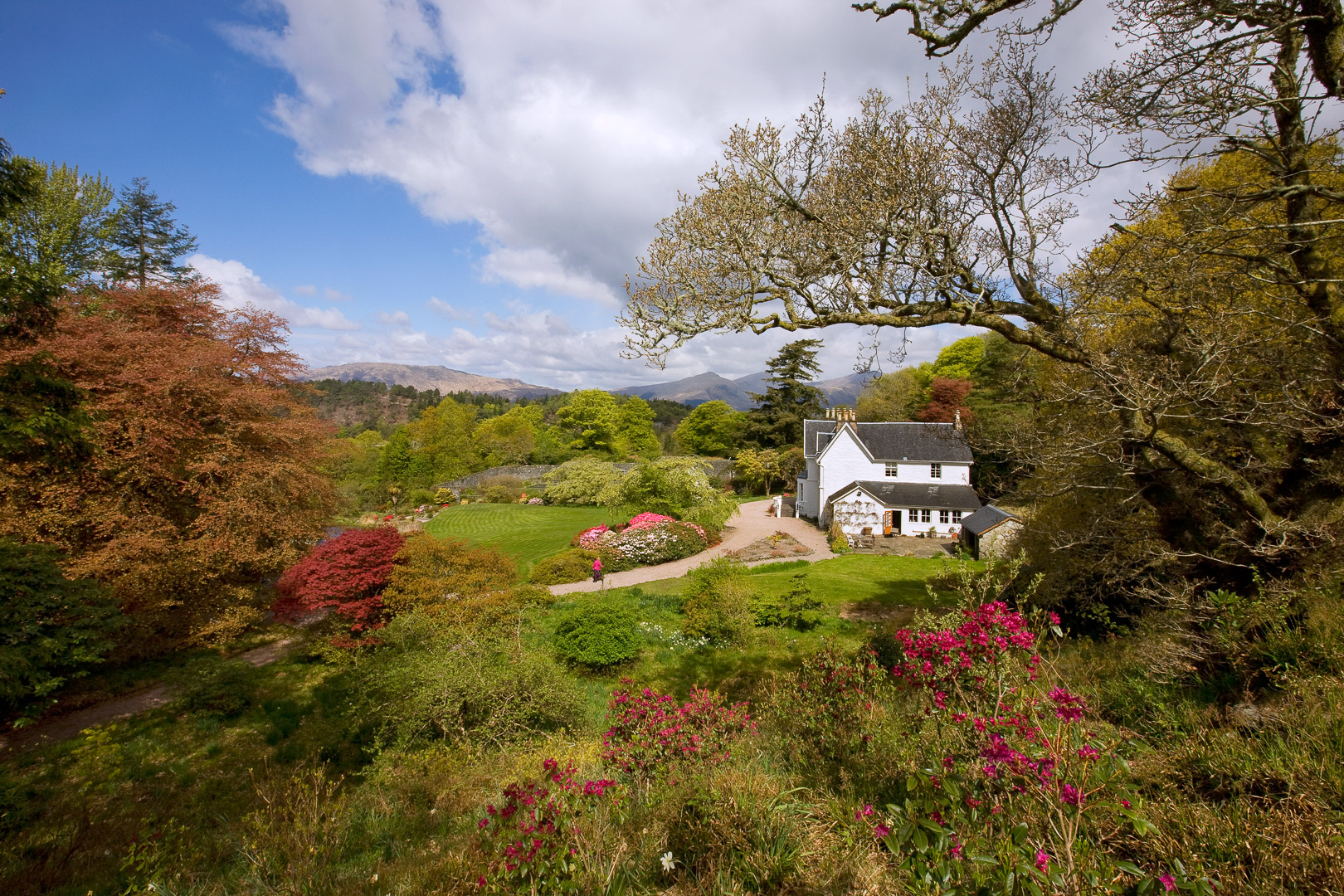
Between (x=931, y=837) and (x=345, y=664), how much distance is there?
12314 mm

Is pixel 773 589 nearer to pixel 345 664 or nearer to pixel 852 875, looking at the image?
pixel 345 664

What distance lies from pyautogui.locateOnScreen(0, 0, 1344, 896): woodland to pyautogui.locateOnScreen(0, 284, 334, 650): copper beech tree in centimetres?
10

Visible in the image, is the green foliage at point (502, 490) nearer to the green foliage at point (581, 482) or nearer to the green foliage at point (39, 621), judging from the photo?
the green foliage at point (581, 482)

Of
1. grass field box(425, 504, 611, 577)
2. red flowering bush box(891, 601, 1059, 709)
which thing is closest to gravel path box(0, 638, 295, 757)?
grass field box(425, 504, 611, 577)

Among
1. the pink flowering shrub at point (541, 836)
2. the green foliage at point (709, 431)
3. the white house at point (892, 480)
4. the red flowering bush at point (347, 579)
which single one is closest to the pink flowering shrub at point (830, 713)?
the pink flowering shrub at point (541, 836)

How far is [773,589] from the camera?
16.4 meters

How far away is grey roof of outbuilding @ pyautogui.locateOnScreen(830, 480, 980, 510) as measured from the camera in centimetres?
2733

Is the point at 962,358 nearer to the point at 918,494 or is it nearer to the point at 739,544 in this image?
the point at 918,494

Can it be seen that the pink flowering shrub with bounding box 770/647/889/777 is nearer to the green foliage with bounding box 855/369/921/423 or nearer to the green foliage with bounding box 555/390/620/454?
the green foliage with bounding box 855/369/921/423

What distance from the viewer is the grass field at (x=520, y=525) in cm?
2553

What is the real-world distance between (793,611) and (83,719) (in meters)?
14.1

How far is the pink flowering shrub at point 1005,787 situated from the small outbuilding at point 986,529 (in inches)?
761

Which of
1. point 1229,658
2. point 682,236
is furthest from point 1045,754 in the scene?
point 682,236

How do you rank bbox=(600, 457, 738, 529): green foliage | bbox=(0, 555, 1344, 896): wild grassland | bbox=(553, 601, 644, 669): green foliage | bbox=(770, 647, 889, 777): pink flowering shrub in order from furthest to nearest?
bbox=(600, 457, 738, 529): green foliage < bbox=(553, 601, 644, 669): green foliage < bbox=(770, 647, 889, 777): pink flowering shrub < bbox=(0, 555, 1344, 896): wild grassland
